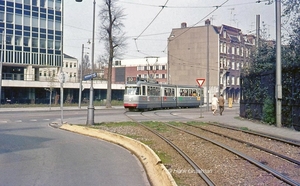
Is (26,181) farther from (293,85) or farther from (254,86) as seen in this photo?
(254,86)

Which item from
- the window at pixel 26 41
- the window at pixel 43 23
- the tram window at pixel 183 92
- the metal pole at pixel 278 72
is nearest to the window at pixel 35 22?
the window at pixel 43 23

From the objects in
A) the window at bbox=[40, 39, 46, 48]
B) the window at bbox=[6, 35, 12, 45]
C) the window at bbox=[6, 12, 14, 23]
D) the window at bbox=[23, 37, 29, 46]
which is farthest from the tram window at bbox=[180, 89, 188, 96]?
the window at bbox=[6, 12, 14, 23]

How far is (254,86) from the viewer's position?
973 inches

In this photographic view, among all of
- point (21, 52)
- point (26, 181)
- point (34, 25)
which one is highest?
point (34, 25)

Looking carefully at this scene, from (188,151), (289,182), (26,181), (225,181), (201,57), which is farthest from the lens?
(201,57)

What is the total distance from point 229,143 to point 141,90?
25.4 meters

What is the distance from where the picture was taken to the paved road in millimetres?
8133

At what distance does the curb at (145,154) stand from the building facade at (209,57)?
5877cm

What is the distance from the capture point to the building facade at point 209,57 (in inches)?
3012

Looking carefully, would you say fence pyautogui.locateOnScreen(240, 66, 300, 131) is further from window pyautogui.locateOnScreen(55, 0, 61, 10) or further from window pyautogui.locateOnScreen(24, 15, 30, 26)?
window pyautogui.locateOnScreen(55, 0, 61, 10)

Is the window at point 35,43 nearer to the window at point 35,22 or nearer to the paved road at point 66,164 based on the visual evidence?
the window at point 35,22

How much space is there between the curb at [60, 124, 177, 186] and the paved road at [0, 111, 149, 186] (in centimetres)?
21

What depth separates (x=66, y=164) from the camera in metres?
10.0

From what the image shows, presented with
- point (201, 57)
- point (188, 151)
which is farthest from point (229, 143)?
point (201, 57)
